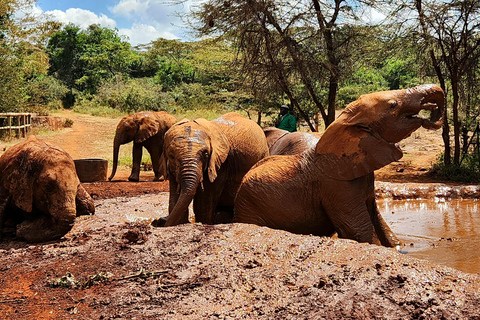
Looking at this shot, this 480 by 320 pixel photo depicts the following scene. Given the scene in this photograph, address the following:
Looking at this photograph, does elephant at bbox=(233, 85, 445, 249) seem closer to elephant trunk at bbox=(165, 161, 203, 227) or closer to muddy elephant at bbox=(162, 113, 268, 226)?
elephant trunk at bbox=(165, 161, 203, 227)

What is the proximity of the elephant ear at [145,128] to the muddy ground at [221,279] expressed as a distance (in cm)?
767

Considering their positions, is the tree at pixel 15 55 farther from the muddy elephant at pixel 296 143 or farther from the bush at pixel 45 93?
the muddy elephant at pixel 296 143

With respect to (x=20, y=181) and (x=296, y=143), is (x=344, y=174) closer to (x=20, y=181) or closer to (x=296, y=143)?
(x=296, y=143)

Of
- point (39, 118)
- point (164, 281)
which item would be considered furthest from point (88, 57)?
point (164, 281)

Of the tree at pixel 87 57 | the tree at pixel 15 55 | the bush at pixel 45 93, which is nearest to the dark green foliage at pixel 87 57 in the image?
the tree at pixel 87 57

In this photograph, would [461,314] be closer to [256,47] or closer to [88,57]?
[256,47]

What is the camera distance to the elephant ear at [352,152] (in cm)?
510

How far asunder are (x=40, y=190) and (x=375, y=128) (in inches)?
148

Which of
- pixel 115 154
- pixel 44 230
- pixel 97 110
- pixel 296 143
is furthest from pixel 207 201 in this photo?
Answer: pixel 97 110

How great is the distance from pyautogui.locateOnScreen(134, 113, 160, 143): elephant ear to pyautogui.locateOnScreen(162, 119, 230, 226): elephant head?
278 inches

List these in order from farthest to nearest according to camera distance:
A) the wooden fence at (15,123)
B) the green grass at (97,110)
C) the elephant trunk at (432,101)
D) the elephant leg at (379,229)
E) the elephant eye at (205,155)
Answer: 1. the green grass at (97,110)
2. the wooden fence at (15,123)
3. the elephant eye at (205,155)
4. the elephant leg at (379,229)
5. the elephant trunk at (432,101)

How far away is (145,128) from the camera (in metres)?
13.8

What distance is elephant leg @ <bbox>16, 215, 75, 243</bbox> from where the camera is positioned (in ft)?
20.1

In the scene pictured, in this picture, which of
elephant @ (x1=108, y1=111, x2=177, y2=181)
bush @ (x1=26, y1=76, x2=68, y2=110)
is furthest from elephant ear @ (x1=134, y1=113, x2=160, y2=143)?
bush @ (x1=26, y1=76, x2=68, y2=110)
